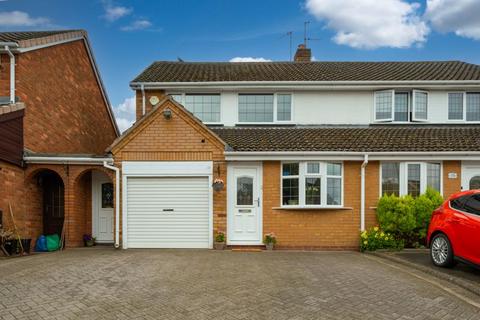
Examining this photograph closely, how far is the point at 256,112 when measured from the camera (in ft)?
40.4

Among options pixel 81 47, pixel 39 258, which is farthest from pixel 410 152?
pixel 81 47

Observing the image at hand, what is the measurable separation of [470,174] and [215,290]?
29.5ft

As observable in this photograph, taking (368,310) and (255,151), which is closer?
(368,310)

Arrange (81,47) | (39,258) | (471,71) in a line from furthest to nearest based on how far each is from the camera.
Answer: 1. (81,47)
2. (471,71)
3. (39,258)

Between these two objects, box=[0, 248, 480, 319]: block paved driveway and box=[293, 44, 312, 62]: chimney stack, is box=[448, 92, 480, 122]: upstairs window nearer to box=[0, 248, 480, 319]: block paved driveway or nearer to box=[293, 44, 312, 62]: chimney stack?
box=[293, 44, 312, 62]: chimney stack

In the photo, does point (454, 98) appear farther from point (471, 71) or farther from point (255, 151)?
point (255, 151)

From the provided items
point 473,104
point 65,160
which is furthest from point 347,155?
point 65,160

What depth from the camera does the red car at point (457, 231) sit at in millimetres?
6160

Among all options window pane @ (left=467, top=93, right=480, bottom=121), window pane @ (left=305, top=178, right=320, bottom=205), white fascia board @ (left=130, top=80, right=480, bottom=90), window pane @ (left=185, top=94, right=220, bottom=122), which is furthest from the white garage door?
window pane @ (left=467, top=93, right=480, bottom=121)

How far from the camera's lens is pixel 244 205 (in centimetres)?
988

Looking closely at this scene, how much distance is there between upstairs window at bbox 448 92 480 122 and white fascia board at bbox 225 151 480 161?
336 centimetres

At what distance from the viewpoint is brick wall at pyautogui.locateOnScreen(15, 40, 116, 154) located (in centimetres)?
1056

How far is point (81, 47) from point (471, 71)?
16.8 metres

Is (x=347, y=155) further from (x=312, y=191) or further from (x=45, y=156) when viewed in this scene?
(x=45, y=156)
